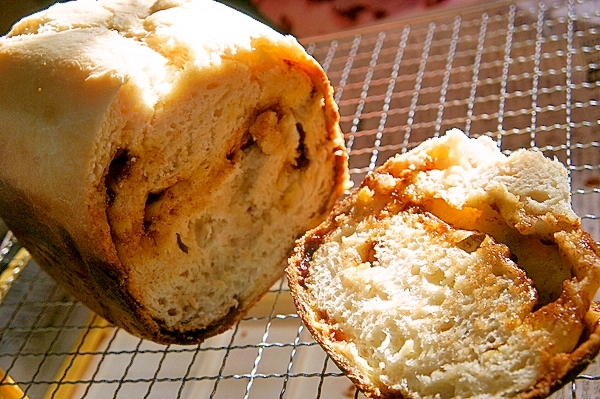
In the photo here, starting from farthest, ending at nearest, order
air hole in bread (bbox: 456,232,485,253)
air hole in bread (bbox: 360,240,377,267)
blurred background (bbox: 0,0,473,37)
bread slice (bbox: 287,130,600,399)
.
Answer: blurred background (bbox: 0,0,473,37), air hole in bread (bbox: 360,240,377,267), air hole in bread (bbox: 456,232,485,253), bread slice (bbox: 287,130,600,399)

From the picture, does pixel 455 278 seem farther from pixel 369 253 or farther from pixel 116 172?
pixel 116 172

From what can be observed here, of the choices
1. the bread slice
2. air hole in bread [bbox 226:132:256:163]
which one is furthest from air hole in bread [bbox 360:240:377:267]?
air hole in bread [bbox 226:132:256:163]

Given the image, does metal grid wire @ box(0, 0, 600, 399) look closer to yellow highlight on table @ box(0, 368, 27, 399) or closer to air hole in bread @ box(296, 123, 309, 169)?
yellow highlight on table @ box(0, 368, 27, 399)

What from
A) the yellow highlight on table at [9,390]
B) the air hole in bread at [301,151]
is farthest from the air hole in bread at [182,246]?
the yellow highlight on table at [9,390]

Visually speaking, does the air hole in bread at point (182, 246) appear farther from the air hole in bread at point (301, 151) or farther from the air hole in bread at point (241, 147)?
the air hole in bread at point (301, 151)

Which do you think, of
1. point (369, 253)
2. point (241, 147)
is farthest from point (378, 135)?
point (369, 253)
